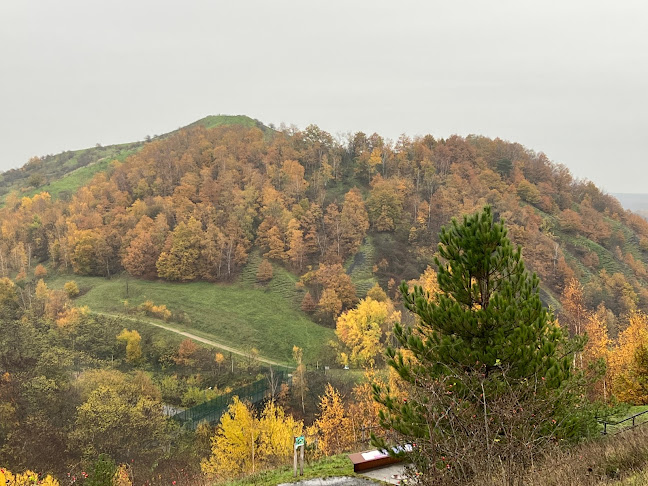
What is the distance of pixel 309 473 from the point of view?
35.7ft

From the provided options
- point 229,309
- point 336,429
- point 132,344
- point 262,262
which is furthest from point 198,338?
point 336,429

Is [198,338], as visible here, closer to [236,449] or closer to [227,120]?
[236,449]

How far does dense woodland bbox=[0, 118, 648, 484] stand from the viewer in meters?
31.9

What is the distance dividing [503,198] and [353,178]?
93.5 feet

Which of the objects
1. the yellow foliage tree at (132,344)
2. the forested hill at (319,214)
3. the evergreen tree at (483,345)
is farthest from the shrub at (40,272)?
the evergreen tree at (483,345)

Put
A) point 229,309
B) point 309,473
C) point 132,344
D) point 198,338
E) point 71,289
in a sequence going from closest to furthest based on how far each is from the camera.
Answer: point 309,473
point 132,344
point 198,338
point 229,309
point 71,289

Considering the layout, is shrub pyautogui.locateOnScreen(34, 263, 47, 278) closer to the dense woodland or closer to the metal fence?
the dense woodland

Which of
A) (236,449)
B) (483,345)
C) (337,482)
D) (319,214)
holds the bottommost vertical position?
(236,449)

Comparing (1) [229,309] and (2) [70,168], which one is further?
(2) [70,168]

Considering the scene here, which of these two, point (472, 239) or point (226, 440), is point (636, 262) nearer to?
point (226, 440)

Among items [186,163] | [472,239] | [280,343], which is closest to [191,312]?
[280,343]

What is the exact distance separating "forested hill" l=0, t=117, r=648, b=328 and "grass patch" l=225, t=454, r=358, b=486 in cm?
4375

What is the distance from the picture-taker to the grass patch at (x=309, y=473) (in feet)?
34.5

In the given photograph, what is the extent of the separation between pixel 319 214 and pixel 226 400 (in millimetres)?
40083
